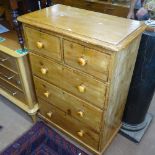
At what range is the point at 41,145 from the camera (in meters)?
1.50

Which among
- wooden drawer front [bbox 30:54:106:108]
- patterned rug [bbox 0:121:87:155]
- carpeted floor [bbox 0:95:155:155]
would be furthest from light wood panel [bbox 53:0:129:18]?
patterned rug [bbox 0:121:87:155]

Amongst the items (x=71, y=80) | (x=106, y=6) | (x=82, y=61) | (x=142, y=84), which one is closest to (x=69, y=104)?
(x=71, y=80)

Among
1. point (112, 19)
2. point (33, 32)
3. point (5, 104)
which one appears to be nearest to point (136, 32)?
point (112, 19)

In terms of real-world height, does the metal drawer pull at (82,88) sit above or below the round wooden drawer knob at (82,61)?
below

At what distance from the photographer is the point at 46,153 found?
1446mm

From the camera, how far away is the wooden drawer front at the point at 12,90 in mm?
1611

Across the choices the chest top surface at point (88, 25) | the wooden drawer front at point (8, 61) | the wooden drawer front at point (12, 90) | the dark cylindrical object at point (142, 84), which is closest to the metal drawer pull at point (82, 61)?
the chest top surface at point (88, 25)

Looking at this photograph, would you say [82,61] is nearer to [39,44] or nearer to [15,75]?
[39,44]

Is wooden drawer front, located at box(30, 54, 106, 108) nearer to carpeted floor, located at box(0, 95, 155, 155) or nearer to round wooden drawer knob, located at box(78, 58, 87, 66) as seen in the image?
round wooden drawer knob, located at box(78, 58, 87, 66)

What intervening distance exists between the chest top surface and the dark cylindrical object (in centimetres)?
17

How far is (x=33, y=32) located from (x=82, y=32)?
1.17ft

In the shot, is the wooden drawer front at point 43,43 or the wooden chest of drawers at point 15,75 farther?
the wooden chest of drawers at point 15,75

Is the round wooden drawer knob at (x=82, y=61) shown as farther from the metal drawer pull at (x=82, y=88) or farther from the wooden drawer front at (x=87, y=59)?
the metal drawer pull at (x=82, y=88)

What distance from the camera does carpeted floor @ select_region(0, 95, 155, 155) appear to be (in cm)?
146
